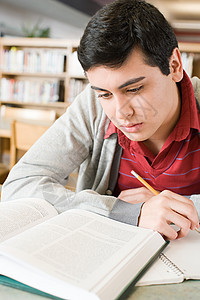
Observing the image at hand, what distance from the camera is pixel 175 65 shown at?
1020 millimetres

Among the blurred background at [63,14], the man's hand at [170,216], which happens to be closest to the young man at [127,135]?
the man's hand at [170,216]

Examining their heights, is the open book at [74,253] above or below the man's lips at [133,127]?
below

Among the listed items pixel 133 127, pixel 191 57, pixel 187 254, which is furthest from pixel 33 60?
pixel 187 254

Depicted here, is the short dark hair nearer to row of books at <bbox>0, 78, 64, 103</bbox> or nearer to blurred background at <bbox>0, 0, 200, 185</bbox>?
blurred background at <bbox>0, 0, 200, 185</bbox>

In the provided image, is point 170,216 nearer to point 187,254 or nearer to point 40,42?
point 187,254

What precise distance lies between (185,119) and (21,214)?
0.61m

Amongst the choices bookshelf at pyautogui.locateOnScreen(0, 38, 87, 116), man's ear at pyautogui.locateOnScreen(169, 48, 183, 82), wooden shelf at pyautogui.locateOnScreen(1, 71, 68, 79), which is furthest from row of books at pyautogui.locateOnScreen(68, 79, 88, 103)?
man's ear at pyautogui.locateOnScreen(169, 48, 183, 82)

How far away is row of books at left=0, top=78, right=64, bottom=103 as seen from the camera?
5.00 meters

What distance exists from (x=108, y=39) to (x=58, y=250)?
537mm

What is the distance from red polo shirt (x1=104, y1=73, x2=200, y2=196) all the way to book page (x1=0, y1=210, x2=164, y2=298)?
0.39 m

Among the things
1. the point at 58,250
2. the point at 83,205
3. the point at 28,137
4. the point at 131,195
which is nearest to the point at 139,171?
the point at 131,195

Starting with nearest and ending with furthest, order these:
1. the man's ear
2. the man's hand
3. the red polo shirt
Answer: the man's hand
the man's ear
the red polo shirt

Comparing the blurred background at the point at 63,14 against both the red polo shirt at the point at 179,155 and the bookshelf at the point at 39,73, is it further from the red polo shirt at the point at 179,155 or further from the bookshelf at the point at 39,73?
the red polo shirt at the point at 179,155

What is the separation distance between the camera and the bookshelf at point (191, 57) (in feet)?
14.4
